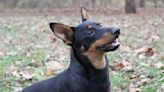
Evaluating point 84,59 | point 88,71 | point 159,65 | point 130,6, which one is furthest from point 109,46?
point 130,6

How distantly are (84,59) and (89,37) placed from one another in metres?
0.26

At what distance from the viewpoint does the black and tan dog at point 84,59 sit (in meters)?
5.09

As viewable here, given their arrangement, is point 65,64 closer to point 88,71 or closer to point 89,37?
point 88,71

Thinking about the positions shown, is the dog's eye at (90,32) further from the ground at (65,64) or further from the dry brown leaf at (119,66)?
the dry brown leaf at (119,66)

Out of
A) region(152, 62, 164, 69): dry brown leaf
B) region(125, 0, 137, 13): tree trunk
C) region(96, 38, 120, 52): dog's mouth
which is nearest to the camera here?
region(96, 38, 120, 52): dog's mouth

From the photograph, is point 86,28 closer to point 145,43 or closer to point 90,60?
point 90,60

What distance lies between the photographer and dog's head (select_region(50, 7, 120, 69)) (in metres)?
4.95

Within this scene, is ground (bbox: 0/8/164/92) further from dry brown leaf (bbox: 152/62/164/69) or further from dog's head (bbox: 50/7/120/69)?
dog's head (bbox: 50/7/120/69)

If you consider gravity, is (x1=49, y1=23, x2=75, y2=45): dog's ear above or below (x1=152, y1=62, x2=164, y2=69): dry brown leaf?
above

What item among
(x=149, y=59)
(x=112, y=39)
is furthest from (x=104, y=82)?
(x=149, y=59)

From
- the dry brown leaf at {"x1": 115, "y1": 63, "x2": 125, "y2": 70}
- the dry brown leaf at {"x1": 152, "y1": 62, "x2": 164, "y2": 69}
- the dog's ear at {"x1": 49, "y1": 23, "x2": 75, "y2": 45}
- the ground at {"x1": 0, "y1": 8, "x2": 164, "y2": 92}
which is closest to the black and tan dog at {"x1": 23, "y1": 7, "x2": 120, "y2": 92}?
the dog's ear at {"x1": 49, "y1": 23, "x2": 75, "y2": 45}

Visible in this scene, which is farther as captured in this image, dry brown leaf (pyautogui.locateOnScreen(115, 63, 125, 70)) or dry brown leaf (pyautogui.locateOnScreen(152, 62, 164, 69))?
dry brown leaf (pyautogui.locateOnScreen(115, 63, 125, 70))

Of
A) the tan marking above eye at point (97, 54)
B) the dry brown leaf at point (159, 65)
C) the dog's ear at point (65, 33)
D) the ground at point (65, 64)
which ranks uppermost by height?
the dog's ear at point (65, 33)

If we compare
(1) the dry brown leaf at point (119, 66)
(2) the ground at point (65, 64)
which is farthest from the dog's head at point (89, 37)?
(1) the dry brown leaf at point (119, 66)
